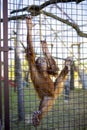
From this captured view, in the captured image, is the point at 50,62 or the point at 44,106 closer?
the point at 50,62

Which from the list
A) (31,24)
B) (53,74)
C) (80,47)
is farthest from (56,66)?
(31,24)

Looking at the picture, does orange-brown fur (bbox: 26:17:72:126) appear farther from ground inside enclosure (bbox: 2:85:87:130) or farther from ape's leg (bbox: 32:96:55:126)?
ground inside enclosure (bbox: 2:85:87:130)

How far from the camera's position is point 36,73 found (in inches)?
128

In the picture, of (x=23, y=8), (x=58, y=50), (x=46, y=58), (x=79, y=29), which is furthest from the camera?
(x=79, y=29)

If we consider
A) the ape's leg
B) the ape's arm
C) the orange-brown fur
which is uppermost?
the ape's arm

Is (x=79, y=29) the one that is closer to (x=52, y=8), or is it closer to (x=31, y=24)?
(x=52, y=8)

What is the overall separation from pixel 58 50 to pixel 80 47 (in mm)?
245

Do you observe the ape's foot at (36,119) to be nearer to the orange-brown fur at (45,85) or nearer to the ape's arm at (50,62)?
the orange-brown fur at (45,85)

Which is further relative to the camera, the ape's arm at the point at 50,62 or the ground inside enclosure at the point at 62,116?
the ground inside enclosure at the point at 62,116

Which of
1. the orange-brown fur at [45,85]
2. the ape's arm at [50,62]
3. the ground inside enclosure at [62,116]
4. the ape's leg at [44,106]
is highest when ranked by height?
the ape's arm at [50,62]

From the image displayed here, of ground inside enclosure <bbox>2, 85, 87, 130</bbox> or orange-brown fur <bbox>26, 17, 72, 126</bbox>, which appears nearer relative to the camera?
orange-brown fur <bbox>26, 17, 72, 126</bbox>

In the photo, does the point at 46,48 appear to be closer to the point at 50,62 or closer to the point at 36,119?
the point at 50,62

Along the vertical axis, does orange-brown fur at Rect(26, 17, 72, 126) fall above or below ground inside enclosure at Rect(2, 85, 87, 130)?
above

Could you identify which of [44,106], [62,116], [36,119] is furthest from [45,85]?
[62,116]
